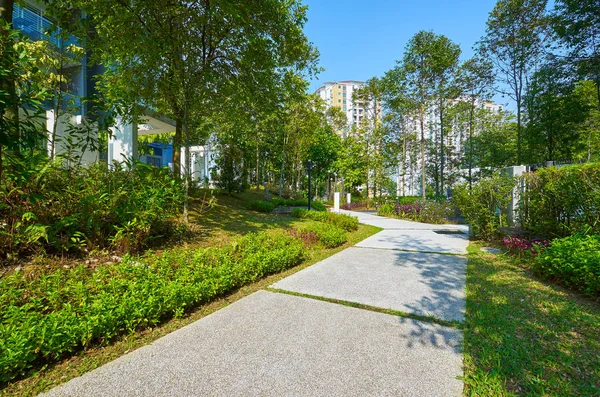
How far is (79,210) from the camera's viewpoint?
3576mm

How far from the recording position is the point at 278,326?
2.45m

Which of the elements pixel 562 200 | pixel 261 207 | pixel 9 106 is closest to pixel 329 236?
pixel 562 200

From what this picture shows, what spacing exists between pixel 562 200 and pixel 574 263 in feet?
5.39

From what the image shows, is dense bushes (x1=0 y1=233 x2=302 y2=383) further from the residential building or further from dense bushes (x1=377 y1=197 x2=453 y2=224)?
dense bushes (x1=377 y1=197 x2=453 y2=224)

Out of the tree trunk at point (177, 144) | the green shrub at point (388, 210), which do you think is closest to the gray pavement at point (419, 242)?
the tree trunk at point (177, 144)

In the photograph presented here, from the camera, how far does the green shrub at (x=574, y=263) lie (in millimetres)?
2938

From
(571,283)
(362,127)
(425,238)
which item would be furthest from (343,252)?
(362,127)

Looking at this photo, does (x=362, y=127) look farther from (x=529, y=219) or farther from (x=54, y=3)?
→ (x=54, y=3)

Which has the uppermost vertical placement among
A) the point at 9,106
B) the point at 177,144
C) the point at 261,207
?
the point at 177,144

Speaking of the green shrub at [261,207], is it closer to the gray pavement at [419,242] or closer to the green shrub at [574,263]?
the gray pavement at [419,242]

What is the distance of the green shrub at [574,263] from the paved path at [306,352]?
47.6 inches

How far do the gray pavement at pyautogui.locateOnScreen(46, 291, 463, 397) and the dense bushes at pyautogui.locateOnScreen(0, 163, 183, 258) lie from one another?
6.88 feet

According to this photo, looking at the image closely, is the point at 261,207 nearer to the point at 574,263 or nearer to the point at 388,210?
the point at 388,210

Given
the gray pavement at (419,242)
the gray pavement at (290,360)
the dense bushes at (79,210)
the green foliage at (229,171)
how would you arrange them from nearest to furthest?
the gray pavement at (290,360), the dense bushes at (79,210), the gray pavement at (419,242), the green foliage at (229,171)
